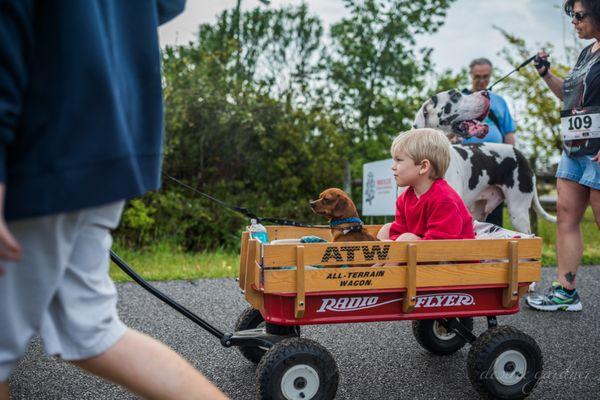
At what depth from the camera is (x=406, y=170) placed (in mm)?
3031

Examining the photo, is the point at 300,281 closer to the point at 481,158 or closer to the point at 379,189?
the point at 481,158

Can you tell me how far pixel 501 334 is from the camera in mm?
2701

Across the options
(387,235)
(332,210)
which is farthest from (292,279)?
(387,235)

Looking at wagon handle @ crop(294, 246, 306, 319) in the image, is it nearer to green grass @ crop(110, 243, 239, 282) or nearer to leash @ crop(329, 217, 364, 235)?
leash @ crop(329, 217, 364, 235)

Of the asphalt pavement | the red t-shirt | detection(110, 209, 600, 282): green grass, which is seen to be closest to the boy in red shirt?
the red t-shirt

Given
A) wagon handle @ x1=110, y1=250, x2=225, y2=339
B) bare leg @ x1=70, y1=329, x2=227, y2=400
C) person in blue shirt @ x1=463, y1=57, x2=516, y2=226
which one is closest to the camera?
bare leg @ x1=70, y1=329, x2=227, y2=400

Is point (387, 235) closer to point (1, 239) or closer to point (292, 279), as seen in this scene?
point (292, 279)

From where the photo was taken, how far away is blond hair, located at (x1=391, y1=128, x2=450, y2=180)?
9.86 feet

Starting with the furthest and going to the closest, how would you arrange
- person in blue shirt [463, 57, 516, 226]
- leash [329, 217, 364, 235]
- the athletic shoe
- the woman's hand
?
person in blue shirt [463, 57, 516, 226], the athletic shoe, the woman's hand, leash [329, 217, 364, 235]

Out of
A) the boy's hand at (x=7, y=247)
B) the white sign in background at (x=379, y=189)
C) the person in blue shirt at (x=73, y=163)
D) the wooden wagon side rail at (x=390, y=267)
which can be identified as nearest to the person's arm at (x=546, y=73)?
the wooden wagon side rail at (x=390, y=267)

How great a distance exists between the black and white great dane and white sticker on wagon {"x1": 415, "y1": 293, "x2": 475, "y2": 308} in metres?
1.93

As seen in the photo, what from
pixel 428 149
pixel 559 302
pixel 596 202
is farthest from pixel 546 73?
pixel 428 149

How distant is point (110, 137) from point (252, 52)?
42.8 feet

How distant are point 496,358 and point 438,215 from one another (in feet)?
2.33
